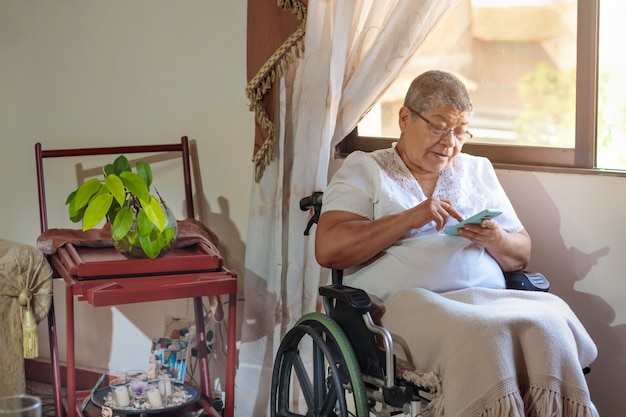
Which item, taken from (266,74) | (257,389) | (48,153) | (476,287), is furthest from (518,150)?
(48,153)

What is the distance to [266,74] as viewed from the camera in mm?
2576

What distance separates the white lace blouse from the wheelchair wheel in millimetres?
184

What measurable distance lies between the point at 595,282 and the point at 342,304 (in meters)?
0.74

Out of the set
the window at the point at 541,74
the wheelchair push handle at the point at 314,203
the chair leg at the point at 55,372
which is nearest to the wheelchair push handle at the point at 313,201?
the wheelchair push handle at the point at 314,203

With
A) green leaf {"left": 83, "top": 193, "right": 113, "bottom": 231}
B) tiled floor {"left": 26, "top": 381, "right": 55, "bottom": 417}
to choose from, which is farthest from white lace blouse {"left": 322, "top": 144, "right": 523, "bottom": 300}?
tiled floor {"left": 26, "top": 381, "right": 55, "bottom": 417}

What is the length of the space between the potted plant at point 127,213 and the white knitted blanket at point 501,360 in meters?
0.81

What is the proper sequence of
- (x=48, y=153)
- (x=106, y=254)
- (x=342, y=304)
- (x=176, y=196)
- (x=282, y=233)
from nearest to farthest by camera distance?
(x=342, y=304) → (x=106, y=254) → (x=282, y=233) → (x=48, y=153) → (x=176, y=196)

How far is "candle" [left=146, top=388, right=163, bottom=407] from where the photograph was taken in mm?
2475

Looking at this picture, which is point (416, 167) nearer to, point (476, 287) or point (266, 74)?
point (476, 287)

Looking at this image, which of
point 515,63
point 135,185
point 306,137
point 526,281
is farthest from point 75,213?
point 515,63

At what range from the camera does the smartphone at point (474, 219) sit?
1.95m

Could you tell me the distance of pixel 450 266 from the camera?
2078mm

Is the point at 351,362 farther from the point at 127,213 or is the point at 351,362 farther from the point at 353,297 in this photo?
the point at 127,213

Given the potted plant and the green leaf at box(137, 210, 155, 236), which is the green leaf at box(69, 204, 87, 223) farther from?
the green leaf at box(137, 210, 155, 236)
